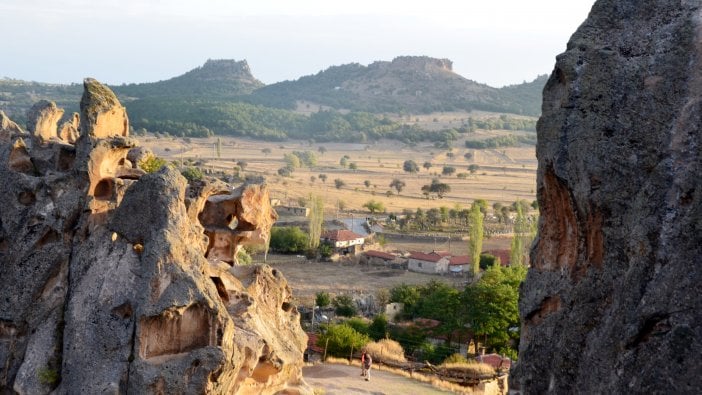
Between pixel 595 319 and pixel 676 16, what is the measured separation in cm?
330

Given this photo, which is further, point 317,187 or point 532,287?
point 317,187

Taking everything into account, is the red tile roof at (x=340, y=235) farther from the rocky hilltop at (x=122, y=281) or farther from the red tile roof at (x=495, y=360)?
the rocky hilltop at (x=122, y=281)

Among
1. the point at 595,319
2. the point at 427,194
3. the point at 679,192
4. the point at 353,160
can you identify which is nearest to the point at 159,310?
the point at 595,319

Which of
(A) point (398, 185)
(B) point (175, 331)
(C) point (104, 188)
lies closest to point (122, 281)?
(B) point (175, 331)

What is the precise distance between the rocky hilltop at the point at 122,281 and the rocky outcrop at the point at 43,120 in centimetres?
36

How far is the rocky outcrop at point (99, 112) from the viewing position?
15.4 metres

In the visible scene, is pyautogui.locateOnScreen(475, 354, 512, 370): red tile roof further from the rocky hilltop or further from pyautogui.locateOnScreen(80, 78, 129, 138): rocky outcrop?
pyautogui.locateOnScreen(80, 78, 129, 138): rocky outcrop

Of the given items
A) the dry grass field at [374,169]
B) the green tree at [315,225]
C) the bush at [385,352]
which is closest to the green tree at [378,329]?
the bush at [385,352]

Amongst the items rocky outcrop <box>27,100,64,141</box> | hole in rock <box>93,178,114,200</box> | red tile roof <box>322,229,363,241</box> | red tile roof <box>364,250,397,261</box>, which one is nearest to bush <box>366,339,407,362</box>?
rocky outcrop <box>27,100,64,141</box>

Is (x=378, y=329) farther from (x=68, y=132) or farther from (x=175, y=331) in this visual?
(x=175, y=331)

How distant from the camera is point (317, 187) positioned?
96.4 m

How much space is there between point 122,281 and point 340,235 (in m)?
48.3

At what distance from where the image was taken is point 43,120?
1794 cm

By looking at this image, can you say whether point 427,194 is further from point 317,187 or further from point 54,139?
point 54,139
